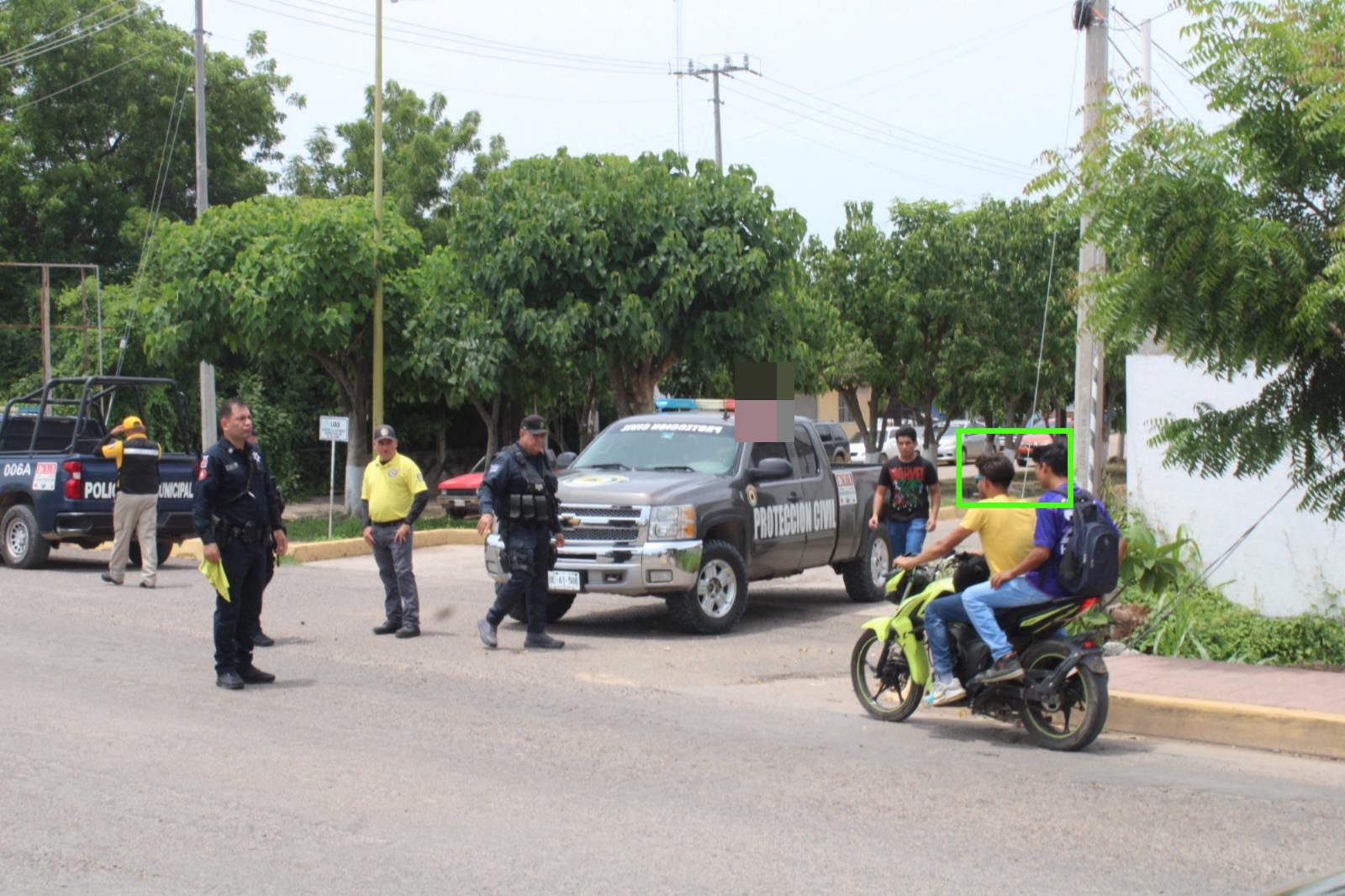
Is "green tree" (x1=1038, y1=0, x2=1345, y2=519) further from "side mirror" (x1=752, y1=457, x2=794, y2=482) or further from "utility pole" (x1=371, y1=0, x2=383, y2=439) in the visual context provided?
"utility pole" (x1=371, y1=0, x2=383, y2=439)

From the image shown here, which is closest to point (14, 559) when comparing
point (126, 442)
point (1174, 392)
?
point (126, 442)

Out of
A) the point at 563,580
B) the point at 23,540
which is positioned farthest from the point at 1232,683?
the point at 23,540

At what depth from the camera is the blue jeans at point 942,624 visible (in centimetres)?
816

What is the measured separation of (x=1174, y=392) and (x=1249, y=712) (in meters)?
4.86

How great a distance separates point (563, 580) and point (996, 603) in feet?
16.1

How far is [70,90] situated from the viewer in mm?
39312

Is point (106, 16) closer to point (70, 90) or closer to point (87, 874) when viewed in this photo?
point (70, 90)

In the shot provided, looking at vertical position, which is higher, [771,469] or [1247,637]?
[771,469]

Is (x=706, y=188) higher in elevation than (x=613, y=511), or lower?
higher

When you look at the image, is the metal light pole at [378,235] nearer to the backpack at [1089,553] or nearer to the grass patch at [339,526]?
the grass patch at [339,526]

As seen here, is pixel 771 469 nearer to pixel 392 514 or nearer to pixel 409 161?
pixel 392 514

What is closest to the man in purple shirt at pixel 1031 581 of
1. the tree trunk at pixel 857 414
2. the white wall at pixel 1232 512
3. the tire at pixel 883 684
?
the tire at pixel 883 684

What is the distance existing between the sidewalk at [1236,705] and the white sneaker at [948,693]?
1.12 meters

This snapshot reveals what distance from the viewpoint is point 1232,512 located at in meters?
11.7
